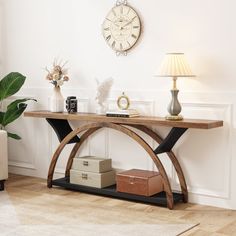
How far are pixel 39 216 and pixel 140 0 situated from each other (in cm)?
209

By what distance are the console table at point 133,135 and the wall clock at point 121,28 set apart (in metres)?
0.71

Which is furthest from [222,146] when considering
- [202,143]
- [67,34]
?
[67,34]

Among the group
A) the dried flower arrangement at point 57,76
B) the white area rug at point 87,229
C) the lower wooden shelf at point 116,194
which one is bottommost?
the white area rug at point 87,229

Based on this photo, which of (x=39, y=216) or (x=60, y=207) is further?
(x=60, y=207)

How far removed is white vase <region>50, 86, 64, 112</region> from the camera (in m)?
4.65

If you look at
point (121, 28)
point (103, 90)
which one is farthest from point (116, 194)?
point (121, 28)

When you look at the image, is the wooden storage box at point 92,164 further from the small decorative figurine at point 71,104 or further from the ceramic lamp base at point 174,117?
the ceramic lamp base at point 174,117

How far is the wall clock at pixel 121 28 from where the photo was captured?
4305 millimetres

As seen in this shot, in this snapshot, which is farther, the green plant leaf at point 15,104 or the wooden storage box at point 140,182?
the green plant leaf at point 15,104

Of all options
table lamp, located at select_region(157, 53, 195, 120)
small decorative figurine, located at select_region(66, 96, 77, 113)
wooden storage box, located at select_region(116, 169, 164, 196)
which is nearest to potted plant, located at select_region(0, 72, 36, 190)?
small decorative figurine, located at select_region(66, 96, 77, 113)

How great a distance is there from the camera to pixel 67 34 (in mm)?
4840

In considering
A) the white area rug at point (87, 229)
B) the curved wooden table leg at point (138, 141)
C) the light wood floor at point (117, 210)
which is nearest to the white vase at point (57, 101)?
the curved wooden table leg at point (138, 141)

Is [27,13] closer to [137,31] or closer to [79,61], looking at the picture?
[79,61]

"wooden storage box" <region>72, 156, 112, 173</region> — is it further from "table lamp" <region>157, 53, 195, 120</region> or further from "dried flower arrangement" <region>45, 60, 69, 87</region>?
"table lamp" <region>157, 53, 195, 120</region>
